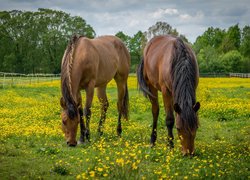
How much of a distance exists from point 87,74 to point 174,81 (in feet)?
10.5

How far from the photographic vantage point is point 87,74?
34.2 feet

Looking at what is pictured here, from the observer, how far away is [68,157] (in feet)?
27.2

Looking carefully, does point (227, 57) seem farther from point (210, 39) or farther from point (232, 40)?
point (210, 39)

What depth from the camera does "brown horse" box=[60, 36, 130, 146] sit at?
928 cm

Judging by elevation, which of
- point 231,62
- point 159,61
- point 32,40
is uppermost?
point 32,40

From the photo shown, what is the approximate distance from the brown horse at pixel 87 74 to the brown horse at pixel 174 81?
131cm

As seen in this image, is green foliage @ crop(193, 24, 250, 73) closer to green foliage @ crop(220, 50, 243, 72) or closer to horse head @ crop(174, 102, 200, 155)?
green foliage @ crop(220, 50, 243, 72)

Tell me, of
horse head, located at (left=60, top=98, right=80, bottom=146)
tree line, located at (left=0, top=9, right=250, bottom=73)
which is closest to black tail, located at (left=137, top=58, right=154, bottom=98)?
horse head, located at (left=60, top=98, right=80, bottom=146)

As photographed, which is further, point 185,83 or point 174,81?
point 174,81

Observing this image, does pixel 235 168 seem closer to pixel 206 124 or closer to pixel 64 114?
pixel 64 114

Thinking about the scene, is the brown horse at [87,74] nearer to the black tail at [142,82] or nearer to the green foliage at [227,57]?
the black tail at [142,82]

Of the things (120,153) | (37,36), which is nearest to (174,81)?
(120,153)

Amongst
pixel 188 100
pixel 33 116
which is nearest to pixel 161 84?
pixel 188 100

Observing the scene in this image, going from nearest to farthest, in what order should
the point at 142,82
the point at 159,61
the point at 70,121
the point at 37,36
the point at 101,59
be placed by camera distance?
the point at 70,121 < the point at 159,61 < the point at 142,82 < the point at 101,59 < the point at 37,36
